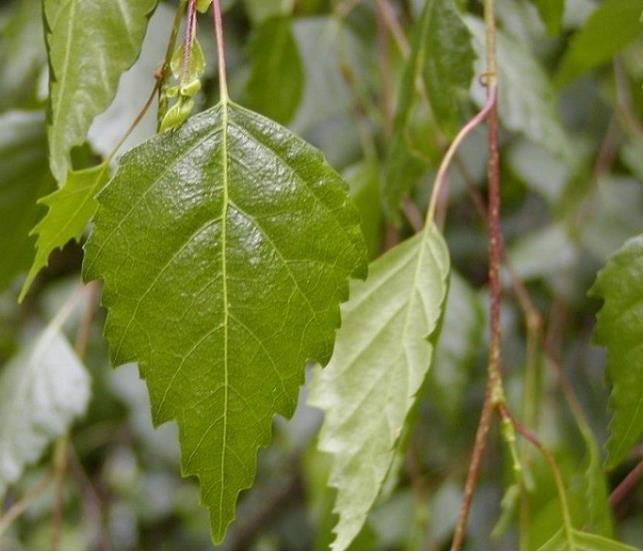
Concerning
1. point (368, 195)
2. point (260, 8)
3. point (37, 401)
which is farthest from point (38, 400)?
point (260, 8)

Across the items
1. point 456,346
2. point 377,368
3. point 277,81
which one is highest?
point 277,81

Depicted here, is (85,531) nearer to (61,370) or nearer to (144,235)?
(61,370)

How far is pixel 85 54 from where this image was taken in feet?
1.26

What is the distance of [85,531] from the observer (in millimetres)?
1289

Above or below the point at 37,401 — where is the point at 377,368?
above

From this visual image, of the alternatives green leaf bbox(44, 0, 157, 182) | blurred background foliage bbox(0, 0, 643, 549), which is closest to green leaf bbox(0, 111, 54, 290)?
blurred background foliage bbox(0, 0, 643, 549)

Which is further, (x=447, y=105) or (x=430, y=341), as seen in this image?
(x=447, y=105)

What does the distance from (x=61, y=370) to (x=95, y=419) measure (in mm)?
571

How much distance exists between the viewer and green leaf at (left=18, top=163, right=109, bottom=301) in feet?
1.30

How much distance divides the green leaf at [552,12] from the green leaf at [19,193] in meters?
0.24

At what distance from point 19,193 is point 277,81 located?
27cm

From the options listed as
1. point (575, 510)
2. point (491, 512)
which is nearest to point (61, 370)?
point (575, 510)

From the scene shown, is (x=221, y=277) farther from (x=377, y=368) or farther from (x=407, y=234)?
(x=407, y=234)

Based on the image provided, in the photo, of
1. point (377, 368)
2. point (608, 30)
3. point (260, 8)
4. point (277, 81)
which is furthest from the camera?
point (260, 8)
